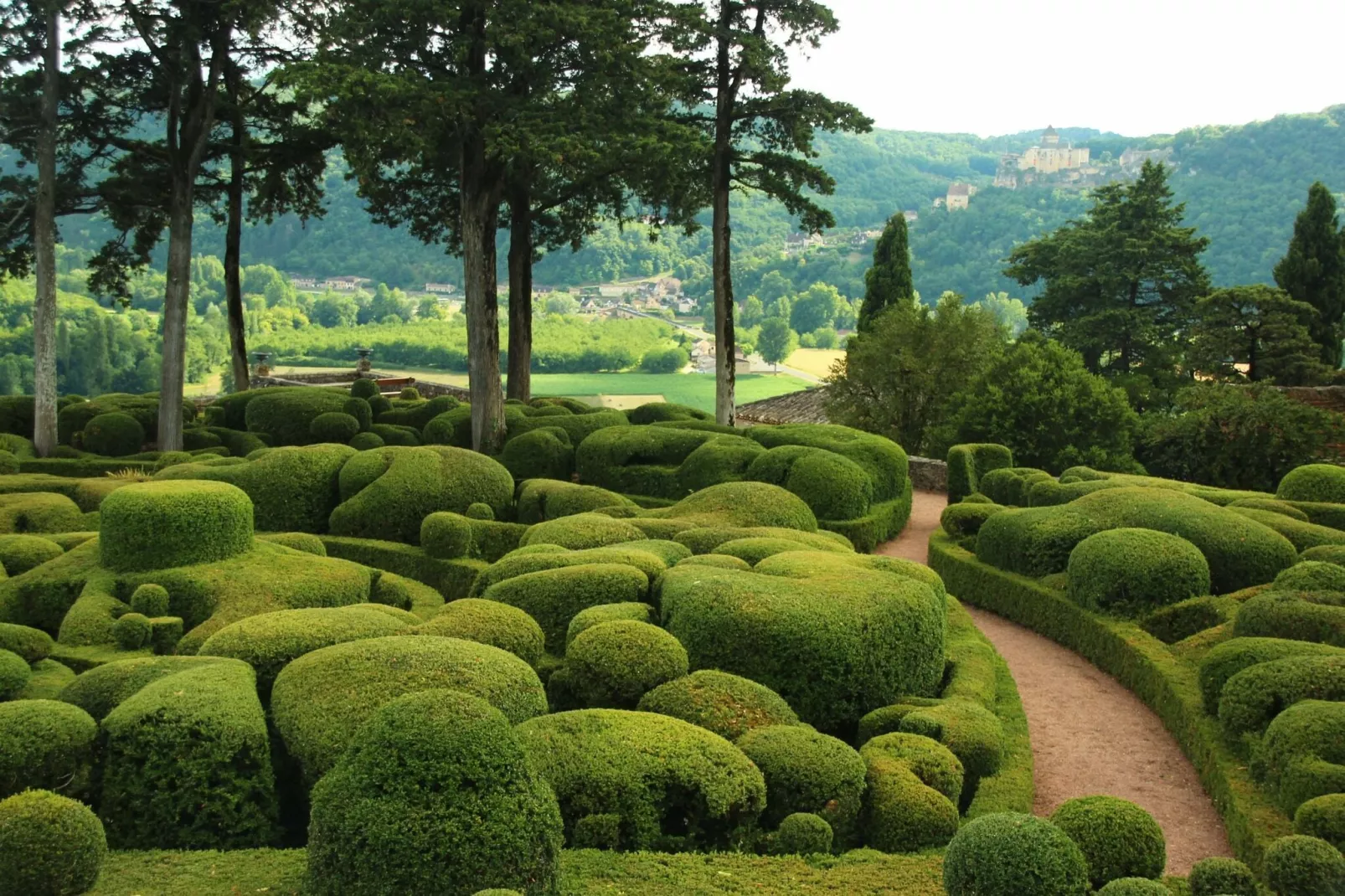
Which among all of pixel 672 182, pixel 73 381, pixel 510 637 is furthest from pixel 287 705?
pixel 73 381

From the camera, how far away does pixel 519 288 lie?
27297 millimetres

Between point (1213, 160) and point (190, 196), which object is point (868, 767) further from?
point (1213, 160)

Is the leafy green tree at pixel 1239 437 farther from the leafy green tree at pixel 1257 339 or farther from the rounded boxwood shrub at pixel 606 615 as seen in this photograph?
the rounded boxwood shrub at pixel 606 615

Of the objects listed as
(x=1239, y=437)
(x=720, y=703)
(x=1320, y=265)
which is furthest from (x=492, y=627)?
(x=1320, y=265)

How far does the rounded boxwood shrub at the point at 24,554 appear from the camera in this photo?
12.8 m

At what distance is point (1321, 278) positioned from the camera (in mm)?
33656

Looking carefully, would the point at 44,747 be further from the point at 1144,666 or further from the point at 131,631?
the point at 1144,666

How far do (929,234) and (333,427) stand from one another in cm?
5775

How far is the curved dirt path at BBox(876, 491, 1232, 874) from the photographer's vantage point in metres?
9.99

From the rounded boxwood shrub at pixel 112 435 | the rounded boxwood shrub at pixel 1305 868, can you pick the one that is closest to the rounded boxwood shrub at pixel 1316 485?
the rounded boxwood shrub at pixel 1305 868

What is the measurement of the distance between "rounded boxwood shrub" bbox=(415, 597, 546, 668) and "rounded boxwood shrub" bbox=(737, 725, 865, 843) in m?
2.31

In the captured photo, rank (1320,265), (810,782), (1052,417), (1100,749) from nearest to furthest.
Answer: (810,782) → (1100,749) → (1052,417) → (1320,265)

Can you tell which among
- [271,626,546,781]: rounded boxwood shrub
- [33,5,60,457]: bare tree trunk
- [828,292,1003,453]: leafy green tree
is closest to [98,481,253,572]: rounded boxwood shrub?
[271,626,546,781]: rounded boxwood shrub

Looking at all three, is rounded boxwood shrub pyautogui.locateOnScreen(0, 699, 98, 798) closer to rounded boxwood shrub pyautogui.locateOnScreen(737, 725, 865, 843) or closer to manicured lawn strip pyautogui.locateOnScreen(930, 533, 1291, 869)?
rounded boxwood shrub pyautogui.locateOnScreen(737, 725, 865, 843)
